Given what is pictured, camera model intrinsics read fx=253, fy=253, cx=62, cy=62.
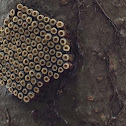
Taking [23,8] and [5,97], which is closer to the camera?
[23,8]

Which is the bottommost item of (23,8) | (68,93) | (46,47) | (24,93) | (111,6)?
(24,93)

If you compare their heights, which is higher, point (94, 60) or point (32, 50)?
point (94, 60)

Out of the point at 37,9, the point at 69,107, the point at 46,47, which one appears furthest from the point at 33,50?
the point at 69,107

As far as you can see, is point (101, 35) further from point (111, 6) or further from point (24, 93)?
point (24, 93)
